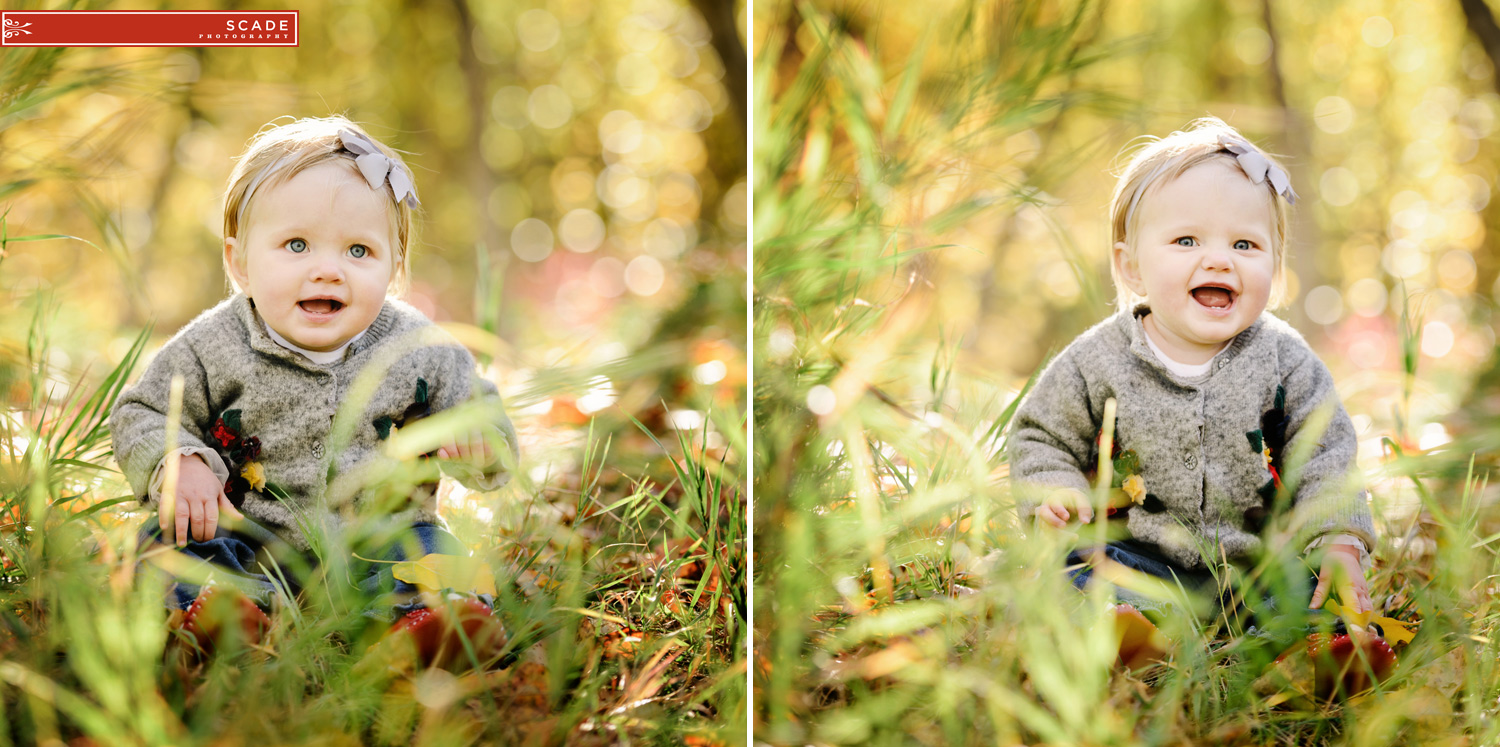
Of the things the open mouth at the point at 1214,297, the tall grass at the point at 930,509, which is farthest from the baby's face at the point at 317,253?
the open mouth at the point at 1214,297

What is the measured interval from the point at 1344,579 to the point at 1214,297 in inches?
13.6

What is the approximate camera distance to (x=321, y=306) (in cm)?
103

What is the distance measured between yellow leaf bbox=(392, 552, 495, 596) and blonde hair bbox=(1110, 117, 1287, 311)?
0.85 meters

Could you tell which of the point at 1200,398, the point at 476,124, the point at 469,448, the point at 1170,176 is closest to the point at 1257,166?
the point at 1170,176

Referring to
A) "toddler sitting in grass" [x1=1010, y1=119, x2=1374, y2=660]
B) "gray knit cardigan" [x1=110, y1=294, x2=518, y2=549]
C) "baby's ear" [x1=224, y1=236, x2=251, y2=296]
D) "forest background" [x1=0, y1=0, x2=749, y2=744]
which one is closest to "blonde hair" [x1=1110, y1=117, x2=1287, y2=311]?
"toddler sitting in grass" [x1=1010, y1=119, x2=1374, y2=660]

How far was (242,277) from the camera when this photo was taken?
1.05m

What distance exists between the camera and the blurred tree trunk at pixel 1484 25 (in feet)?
4.26

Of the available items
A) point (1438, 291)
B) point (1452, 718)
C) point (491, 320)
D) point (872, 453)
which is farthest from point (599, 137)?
point (1452, 718)

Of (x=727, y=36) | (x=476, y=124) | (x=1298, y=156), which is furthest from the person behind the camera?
(x=476, y=124)

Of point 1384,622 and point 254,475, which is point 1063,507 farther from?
point 254,475

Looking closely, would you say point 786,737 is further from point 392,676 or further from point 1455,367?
point 1455,367

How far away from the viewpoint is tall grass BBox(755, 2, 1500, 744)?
0.88 meters

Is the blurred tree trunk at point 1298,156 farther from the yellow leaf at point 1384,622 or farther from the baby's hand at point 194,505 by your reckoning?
the baby's hand at point 194,505

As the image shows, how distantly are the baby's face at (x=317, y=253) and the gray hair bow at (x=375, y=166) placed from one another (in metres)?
0.02
